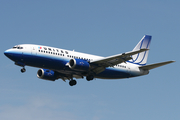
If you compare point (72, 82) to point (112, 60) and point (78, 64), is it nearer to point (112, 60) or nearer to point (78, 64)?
point (78, 64)

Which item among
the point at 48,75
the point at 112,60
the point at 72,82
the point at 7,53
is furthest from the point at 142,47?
the point at 7,53

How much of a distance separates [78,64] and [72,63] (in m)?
0.97

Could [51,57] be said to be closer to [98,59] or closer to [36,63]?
[36,63]

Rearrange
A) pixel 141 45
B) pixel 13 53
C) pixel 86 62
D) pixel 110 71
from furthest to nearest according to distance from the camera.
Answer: pixel 141 45 < pixel 110 71 < pixel 86 62 < pixel 13 53

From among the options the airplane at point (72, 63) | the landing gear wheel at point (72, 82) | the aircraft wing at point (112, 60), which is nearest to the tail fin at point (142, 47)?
the airplane at point (72, 63)

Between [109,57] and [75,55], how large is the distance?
5.47 metres

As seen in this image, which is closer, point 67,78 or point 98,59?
point 98,59

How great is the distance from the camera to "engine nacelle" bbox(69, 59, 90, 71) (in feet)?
156

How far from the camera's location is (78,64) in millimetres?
47688

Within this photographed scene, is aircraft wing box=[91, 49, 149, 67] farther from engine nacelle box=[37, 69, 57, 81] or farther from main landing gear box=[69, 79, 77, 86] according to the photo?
engine nacelle box=[37, 69, 57, 81]

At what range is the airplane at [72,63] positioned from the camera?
46125mm

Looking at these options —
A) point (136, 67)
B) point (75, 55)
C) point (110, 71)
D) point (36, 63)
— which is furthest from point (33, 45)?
point (136, 67)

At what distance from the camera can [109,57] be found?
48469 mm

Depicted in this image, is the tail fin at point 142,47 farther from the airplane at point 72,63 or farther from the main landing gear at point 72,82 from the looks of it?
the main landing gear at point 72,82
